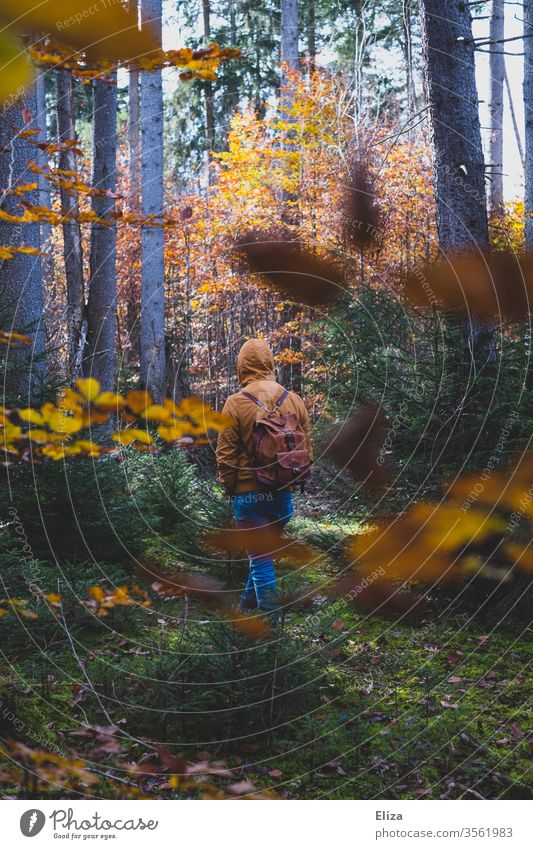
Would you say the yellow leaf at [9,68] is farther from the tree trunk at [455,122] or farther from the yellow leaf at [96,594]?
the tree trunk at [455,122]

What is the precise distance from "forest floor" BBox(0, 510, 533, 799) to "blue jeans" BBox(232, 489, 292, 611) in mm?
584

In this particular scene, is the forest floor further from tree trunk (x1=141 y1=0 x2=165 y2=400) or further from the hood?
tree trunk (x1=141 y1=0 x2=165 y2=400)

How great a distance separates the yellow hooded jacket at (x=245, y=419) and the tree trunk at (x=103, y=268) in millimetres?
2787

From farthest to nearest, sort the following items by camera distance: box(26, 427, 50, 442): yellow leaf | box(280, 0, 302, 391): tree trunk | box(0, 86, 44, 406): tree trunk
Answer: box(280, 0, 302, 391): tree trunk → box(0, 86, 44, 406): tree trunk → box(26, 427, 50, 442): yellow leaf

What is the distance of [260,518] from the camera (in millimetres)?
5012

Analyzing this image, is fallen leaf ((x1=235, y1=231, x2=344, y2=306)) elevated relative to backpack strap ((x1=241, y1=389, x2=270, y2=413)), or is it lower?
elevated

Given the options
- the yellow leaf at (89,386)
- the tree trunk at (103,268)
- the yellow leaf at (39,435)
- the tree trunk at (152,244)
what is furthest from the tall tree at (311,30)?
the yellow leaf at (89,386)

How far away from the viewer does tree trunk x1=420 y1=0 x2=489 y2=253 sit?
5602mm

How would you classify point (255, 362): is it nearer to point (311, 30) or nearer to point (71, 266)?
point (71, 266)

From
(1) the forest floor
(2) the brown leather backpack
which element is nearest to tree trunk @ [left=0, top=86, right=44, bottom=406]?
(2) the brown leather backpack

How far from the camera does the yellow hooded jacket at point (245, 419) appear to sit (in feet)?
15.9

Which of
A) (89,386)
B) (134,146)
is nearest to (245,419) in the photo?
(89,386)
